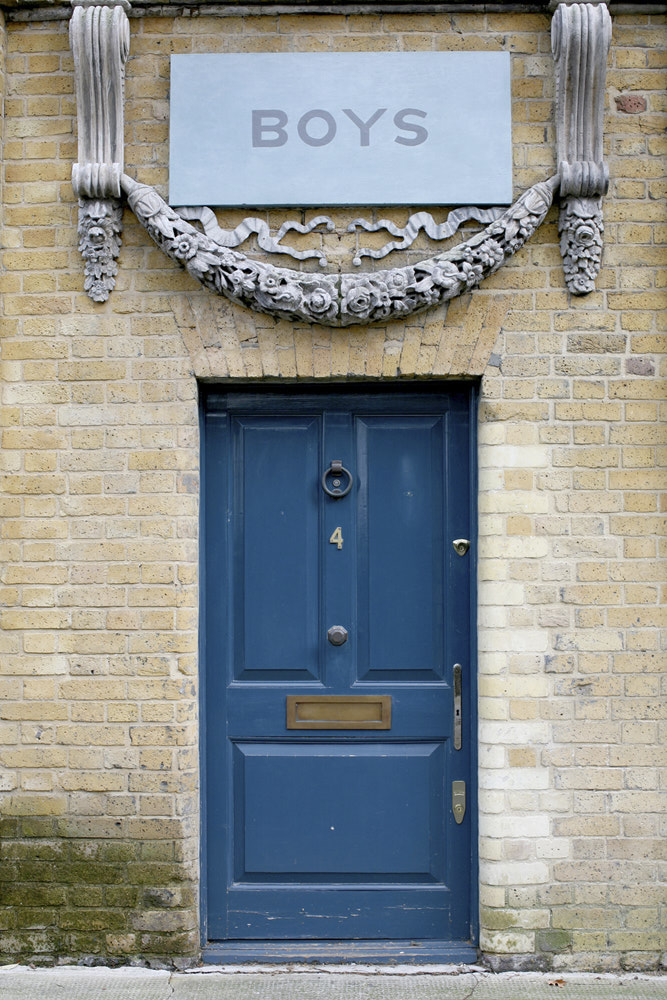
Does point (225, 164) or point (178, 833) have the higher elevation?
point (225, 164)

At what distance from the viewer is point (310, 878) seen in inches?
144

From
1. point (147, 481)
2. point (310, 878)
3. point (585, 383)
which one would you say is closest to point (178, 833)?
point (310, 878)

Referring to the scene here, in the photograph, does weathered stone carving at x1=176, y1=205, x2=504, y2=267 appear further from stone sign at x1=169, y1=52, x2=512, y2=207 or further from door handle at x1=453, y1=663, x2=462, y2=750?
door handle at x1=453, y1=663, x2=462, y2=750

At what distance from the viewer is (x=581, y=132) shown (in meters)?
3.53

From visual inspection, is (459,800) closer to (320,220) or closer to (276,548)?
(276,548)

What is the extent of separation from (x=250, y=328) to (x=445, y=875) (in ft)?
8.08

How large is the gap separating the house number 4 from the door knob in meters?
0.35

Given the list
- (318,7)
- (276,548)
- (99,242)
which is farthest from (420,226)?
(276,548)

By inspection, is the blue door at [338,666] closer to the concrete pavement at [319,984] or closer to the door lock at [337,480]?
the door lock at [337,480]

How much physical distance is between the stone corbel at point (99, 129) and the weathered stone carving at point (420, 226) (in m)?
1.01

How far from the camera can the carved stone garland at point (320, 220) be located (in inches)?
136

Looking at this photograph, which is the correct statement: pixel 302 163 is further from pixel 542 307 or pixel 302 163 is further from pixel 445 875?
pixel 445 875

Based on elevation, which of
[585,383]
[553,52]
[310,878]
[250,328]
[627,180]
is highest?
[553,52]

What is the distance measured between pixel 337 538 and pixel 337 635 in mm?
413
